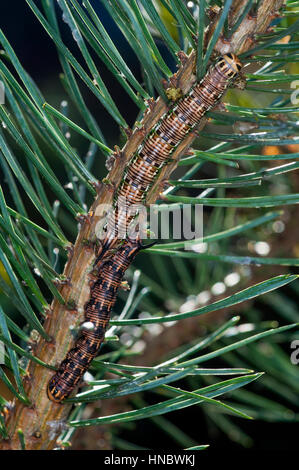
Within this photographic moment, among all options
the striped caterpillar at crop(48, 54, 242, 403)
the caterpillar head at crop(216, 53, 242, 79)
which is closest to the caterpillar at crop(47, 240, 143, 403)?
the striped caterpillar at crop(48, 54, 242, 403)

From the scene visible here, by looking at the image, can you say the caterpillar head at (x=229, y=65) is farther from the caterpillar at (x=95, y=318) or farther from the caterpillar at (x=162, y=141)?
the caterpillar at (x=95, y=318)

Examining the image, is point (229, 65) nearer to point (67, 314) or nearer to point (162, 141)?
point (162, 141)

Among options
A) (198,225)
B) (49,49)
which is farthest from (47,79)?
(198,225)

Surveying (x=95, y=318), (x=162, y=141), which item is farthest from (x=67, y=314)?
(x=162, y=141)

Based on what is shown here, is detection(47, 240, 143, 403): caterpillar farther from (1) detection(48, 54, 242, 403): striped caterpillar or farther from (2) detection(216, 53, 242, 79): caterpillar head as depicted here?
(2) detection(216, 53, 242, 79): caterpillar head

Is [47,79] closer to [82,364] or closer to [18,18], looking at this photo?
[18,18]

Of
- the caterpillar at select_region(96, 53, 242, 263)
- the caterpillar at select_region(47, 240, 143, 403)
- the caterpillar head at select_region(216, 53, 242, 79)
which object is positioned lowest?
the caterpillar at select_region(47, 240, 143, 403)
